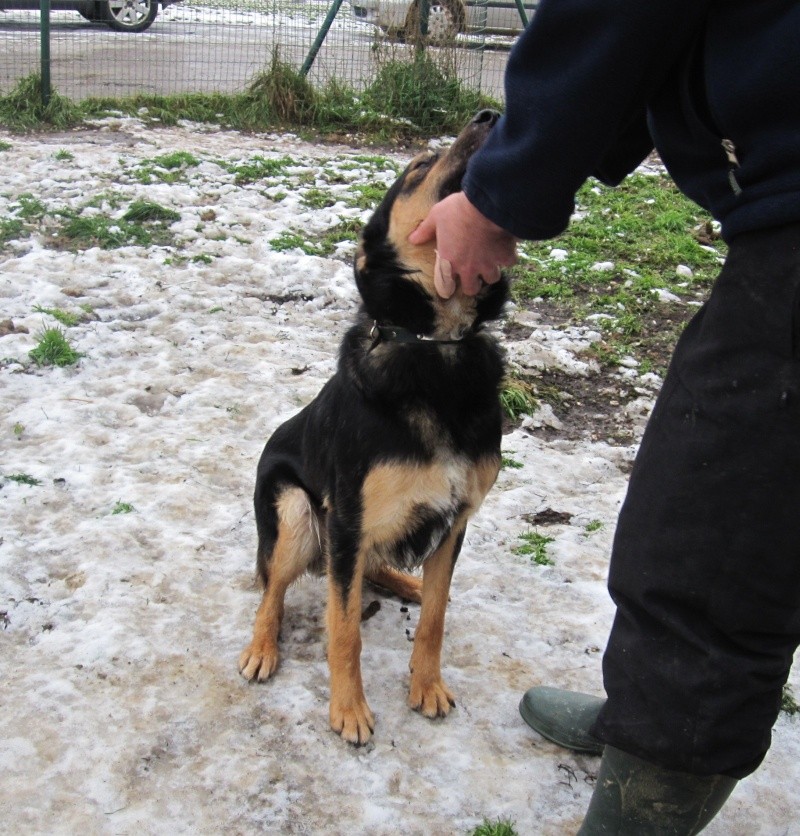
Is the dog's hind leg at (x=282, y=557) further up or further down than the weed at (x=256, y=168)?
further down

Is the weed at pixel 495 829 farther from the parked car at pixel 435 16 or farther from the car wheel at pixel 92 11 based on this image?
the car wheel at pixel 92 11

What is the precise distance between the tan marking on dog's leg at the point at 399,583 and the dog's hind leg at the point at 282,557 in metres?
0.42

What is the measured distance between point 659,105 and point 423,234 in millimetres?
835

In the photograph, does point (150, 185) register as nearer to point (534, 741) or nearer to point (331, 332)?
point (331, 332)

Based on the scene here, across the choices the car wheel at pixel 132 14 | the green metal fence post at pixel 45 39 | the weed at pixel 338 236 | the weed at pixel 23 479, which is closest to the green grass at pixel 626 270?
the weed at pixel 338 236

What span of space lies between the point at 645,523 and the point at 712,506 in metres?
0.15

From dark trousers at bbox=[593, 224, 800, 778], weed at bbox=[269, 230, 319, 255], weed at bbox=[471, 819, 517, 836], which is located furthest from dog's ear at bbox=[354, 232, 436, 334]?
weed at bbox=[269, 230, 319, 255]

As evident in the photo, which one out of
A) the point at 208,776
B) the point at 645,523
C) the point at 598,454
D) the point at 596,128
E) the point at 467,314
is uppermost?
the point at 596,128

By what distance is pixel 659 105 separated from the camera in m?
1.75

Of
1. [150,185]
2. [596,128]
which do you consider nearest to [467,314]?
[596,128]

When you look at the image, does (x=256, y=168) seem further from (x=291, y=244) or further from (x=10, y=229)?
(x=10, y=229)

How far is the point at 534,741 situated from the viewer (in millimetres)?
2723

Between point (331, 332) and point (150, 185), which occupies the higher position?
point (150, 185)

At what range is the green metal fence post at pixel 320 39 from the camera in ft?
32.6
